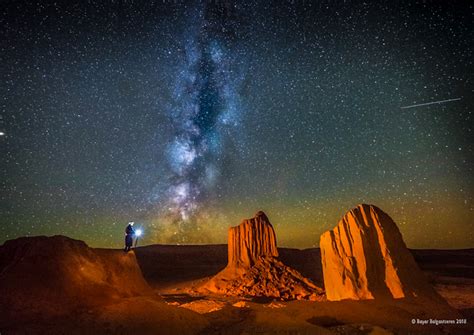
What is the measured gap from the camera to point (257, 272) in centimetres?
2806

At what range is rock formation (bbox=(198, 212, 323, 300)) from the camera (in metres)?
25.5

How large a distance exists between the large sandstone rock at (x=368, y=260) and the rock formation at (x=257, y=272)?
12984 mm

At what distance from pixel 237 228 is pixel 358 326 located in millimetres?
22891

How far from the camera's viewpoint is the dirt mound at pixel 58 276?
349 inches

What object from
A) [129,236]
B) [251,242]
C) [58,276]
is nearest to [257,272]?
[251,242]

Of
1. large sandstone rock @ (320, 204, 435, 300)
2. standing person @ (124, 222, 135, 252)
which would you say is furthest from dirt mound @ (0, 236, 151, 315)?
large sandstone rock @ (320, 204, 435, 300)

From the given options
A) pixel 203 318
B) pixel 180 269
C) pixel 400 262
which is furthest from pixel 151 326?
pixel 180 269

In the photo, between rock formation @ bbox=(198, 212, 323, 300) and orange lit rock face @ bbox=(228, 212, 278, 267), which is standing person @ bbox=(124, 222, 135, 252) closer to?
rock formation @ bbox=(198, 212, 323, 300)

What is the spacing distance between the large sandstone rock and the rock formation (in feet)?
42.6

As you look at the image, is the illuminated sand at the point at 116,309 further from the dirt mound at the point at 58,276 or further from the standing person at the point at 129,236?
the standing person at the point at 129,236

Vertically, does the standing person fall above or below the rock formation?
above

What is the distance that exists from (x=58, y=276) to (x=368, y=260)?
10.9 meters

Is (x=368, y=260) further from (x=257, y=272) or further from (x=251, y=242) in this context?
(x=251, y=242)

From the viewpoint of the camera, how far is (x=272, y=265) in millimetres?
28938
